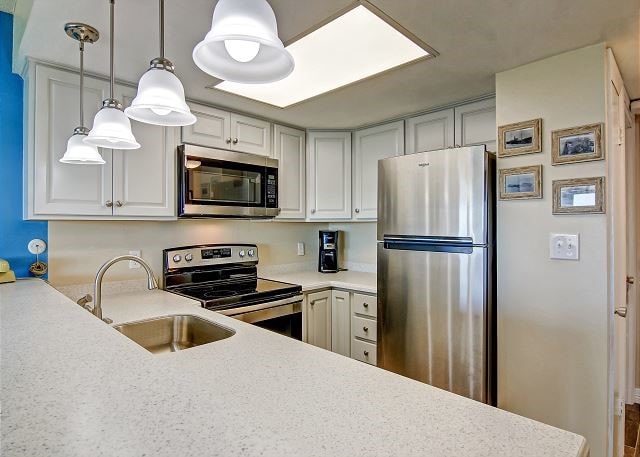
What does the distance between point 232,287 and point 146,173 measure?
95 cm

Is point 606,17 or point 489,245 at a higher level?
point 606,17

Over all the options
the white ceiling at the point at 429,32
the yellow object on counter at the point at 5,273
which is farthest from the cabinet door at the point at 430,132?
the yellow object on counter at the point at 5,273

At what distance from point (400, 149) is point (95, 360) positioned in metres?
2.49

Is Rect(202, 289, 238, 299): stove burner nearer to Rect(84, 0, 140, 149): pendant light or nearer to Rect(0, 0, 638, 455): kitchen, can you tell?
Rect(0, 0, 638, 455): kitchen

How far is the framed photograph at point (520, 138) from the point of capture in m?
1.83

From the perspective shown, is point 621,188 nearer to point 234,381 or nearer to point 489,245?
point 489,245

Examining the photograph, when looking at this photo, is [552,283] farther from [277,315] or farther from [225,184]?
[225,184]

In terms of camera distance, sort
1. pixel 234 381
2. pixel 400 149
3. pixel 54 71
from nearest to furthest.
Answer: pixel 234 381 < pixel 54 71 < pixel 400 149

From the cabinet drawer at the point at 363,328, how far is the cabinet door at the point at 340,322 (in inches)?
1.9

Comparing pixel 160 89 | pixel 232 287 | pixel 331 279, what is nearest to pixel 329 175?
pixel 331 279

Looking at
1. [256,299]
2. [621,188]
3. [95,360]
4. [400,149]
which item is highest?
[400,149]

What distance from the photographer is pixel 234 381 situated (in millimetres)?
922

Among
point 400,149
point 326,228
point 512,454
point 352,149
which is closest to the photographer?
point 512,454

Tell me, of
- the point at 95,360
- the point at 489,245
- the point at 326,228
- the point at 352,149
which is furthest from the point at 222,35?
the point at 326,228
